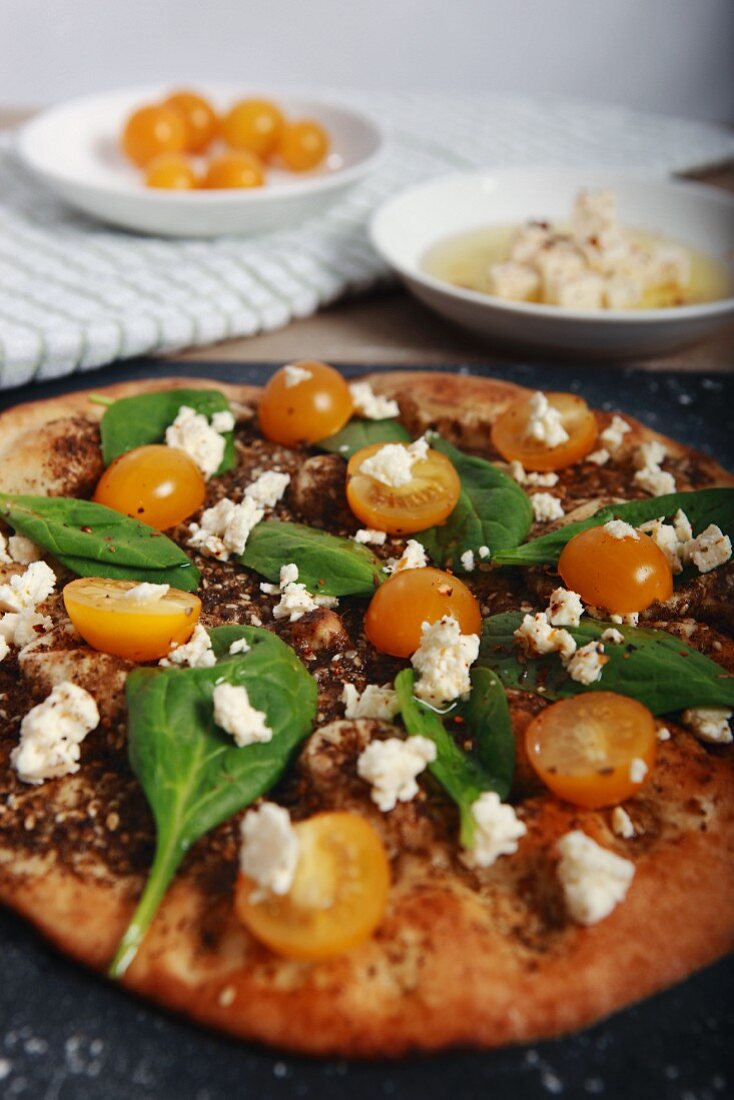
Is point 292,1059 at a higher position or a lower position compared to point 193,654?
lower

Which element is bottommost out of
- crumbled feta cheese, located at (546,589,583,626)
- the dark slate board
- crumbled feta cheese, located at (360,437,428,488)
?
the dark slate board

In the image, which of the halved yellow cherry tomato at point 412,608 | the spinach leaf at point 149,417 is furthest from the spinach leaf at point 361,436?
the halved yellow cherry tomato at point 412,608

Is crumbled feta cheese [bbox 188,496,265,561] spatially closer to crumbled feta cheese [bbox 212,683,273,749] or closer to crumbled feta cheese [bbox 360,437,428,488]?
crumbled feta cheese [bbox 360,437,428,488]

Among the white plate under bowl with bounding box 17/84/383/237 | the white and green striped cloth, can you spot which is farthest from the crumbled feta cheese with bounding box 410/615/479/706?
the white plate under bowl with bounding box 17/84/383/237

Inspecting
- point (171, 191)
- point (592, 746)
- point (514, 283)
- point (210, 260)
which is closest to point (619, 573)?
point (592, 746)

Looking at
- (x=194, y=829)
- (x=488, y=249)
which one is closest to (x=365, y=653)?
(x=194, y=829)

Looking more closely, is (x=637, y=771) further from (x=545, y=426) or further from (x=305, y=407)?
(x=305, y=407)
